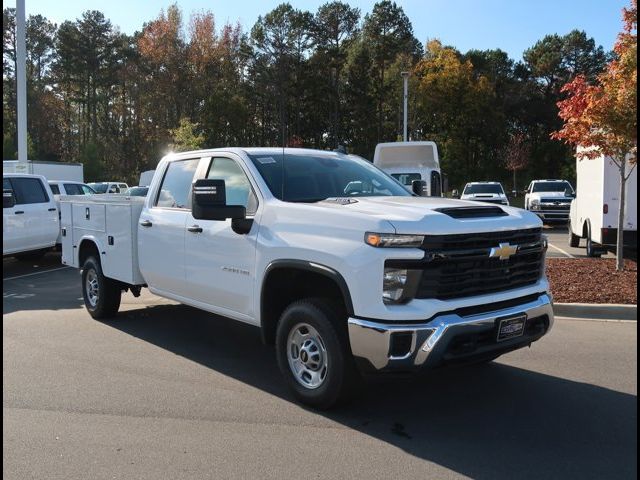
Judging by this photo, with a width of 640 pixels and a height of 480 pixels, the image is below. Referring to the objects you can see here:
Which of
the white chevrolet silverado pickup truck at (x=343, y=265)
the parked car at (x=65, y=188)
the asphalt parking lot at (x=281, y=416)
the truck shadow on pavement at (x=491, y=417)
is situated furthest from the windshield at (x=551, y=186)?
the truck shadow on pavement at (x=491, y=417)

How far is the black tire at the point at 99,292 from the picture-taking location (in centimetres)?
758

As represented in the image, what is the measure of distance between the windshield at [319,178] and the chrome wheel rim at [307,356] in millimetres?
1131

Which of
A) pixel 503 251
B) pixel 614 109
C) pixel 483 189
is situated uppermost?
pixel 614 109

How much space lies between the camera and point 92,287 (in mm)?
7910

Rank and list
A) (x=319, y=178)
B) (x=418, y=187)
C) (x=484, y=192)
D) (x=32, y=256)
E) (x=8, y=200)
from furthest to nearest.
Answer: (x=484, y=192)
(x=32, y=256)
(x=8, y=200)
(x=418, y=187)
(x=319, y=178)

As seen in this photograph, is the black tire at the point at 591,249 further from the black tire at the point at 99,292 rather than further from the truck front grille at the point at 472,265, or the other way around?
the black tire at the point at 99,292

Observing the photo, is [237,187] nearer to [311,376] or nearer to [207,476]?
[311,376]

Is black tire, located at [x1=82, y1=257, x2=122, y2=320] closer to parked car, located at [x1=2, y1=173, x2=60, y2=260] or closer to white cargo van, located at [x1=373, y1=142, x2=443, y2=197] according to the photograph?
parked car, located at [x1=2, y1=173, x2=60, y2=260]

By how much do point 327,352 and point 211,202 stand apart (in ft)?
4.99

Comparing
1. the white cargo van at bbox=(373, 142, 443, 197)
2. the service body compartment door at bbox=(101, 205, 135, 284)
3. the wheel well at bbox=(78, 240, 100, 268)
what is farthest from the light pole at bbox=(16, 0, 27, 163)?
the service body compartment door at bbox=(101, 205, 135, 284)

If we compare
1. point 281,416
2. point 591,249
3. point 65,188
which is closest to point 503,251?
point 281,416

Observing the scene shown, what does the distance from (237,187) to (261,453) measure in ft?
8.09

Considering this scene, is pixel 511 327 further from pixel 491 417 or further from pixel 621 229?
pixel 621 229

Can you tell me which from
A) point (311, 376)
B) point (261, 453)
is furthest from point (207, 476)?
point (311, 376)
